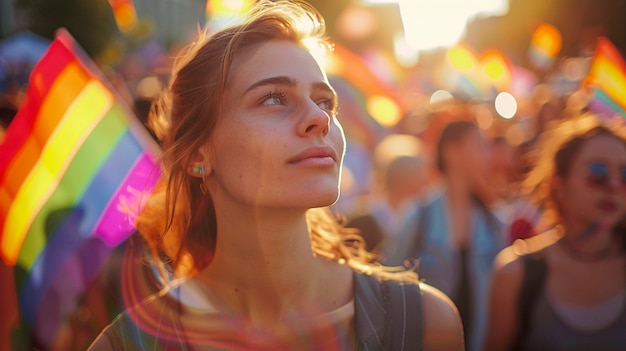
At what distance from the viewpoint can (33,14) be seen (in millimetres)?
15578

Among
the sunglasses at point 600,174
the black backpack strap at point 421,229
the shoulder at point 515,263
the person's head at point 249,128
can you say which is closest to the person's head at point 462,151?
the black backpack strap at point 421,229

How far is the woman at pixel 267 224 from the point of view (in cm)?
214

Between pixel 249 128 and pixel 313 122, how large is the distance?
0.63ft

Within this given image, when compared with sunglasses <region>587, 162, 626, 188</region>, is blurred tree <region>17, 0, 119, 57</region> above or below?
above

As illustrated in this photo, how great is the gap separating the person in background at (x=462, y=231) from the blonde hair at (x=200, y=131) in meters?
1.56

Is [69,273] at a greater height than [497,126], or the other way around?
[69,273]

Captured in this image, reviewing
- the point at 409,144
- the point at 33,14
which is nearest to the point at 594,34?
the point at 409,144

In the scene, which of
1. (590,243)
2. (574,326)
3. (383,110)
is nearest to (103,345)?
(574,326)

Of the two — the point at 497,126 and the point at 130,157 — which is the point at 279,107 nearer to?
the point at 130,157

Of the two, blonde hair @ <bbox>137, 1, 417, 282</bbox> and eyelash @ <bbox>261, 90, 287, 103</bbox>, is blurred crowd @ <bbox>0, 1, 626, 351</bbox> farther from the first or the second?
eyelash @ <bbox>261, 90, 287, 103</bbox>

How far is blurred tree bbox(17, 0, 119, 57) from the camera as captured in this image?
50.7ft

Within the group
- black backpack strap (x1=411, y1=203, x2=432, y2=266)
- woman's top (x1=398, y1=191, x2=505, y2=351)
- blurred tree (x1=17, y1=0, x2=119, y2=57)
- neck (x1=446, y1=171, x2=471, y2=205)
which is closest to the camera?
woman's top (x1=398, y1=191, x2=505, y2=351)

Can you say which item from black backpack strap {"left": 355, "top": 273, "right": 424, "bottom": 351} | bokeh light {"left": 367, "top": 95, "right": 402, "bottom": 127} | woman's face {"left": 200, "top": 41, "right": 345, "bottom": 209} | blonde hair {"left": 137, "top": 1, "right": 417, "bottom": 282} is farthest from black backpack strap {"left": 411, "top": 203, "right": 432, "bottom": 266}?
bokeh light {"left": 367, "top": 95, "right": 402, "bottom": 127}

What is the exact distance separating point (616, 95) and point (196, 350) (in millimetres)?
3777
